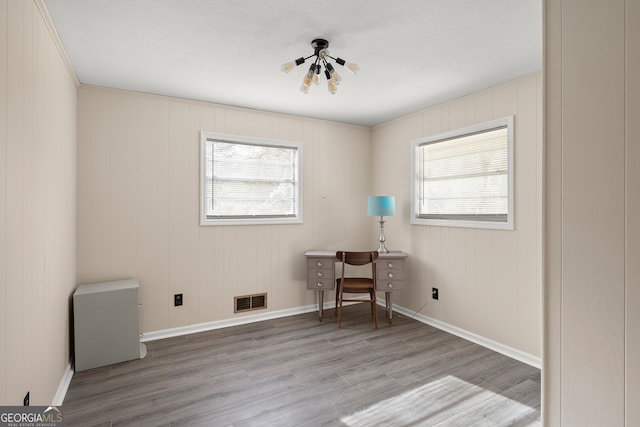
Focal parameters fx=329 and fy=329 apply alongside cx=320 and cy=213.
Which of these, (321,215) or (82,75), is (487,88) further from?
(82,75)

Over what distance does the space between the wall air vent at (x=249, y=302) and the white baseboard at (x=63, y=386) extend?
1543 mm

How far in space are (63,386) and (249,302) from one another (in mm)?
1821

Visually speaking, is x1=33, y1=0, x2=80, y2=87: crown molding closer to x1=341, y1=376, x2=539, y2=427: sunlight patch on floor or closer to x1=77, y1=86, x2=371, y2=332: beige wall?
x1=77, y1=86, x2=371, y2=332: beige wall

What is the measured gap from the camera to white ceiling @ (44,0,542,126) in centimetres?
192

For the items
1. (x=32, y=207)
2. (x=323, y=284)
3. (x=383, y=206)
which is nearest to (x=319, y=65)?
(x=383, y=206)

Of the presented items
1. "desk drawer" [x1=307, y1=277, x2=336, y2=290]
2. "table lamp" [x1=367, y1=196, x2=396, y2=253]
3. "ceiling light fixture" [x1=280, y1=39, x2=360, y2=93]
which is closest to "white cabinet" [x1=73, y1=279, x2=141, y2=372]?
"desk drawer" [x1=307, y1=277, x2=336, y2=290]

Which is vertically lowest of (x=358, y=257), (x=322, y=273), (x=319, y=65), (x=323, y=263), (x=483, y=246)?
(x=322, y=273)

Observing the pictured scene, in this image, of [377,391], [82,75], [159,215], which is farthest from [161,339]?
[82,75]

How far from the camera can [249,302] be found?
3859 mm

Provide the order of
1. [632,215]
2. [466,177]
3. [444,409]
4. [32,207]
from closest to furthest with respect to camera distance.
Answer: [632,215]
[32,207]
[444,409]
[466,177]

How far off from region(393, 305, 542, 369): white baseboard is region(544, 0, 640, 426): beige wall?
4.75 ft

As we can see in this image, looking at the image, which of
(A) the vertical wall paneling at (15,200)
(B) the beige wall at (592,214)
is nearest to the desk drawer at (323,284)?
(B) the beige wall at (592,214)

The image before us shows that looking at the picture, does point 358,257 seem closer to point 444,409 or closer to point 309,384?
point 309,384

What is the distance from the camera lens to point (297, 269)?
13.7 ft
